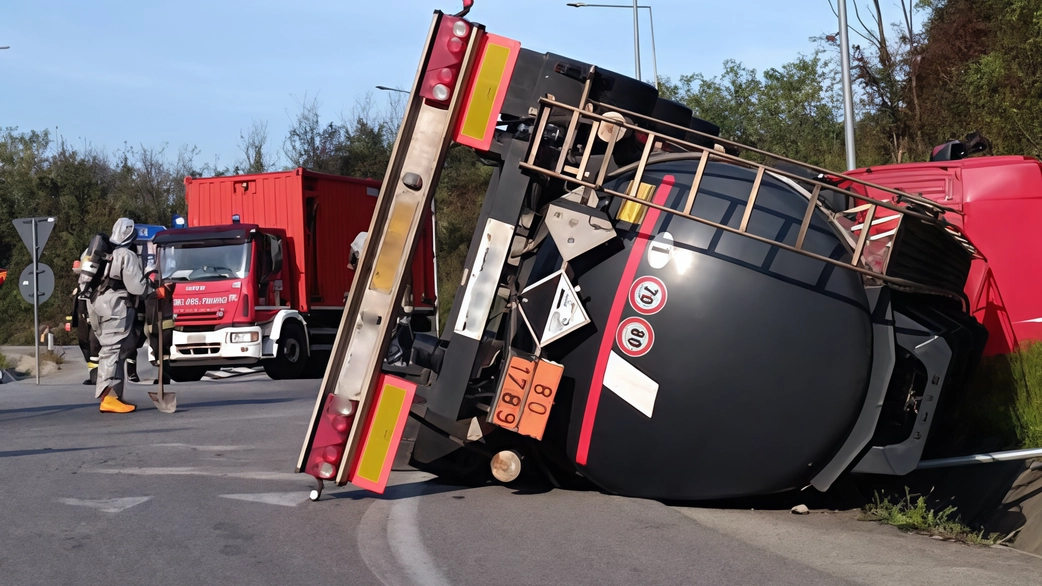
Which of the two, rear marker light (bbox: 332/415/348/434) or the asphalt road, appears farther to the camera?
rear marker light (bbox: 332/415/348/434)

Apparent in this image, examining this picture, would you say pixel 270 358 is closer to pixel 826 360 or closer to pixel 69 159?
pixel 826 360

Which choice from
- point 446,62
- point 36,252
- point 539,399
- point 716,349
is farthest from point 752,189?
point 36,252

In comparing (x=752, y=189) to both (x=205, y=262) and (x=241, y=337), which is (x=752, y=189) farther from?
(x=205, y=262)

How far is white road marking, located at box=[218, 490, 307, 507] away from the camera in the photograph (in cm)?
640

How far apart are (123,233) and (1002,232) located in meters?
8.56

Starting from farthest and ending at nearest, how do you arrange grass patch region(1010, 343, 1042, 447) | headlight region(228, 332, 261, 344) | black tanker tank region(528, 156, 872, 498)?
A: headlight region(228, 332, 261, 344)
grass patch region(1010, 343, 1042, 447)
black tanker tank region(528, 156, 872, 498)

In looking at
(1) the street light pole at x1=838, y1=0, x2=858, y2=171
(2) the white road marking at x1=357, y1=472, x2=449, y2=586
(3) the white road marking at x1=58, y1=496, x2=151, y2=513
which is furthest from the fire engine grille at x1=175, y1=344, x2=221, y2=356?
(1) the street light pole at x1=838, y1=0, x2=858, y2=171

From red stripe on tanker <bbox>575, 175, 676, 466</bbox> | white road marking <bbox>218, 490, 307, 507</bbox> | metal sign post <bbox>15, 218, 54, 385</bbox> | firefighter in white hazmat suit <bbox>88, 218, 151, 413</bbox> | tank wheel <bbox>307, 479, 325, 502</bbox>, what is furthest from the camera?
metal sign post <bbox>15, 218, 54, 385</bbox>

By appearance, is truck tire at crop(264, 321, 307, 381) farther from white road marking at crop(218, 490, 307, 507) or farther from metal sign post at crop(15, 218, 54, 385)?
white road marking at crop(218, 490, 307, 507)

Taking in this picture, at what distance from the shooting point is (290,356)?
1805 centimetres

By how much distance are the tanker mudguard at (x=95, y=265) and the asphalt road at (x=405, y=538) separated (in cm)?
369

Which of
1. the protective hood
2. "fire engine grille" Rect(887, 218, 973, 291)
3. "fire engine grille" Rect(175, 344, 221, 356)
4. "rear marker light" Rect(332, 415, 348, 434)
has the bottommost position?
"fire engine grille" Rect(175, 344, 221, 356)

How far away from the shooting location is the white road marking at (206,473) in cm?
735

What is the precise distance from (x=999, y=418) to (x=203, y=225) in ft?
50.4
